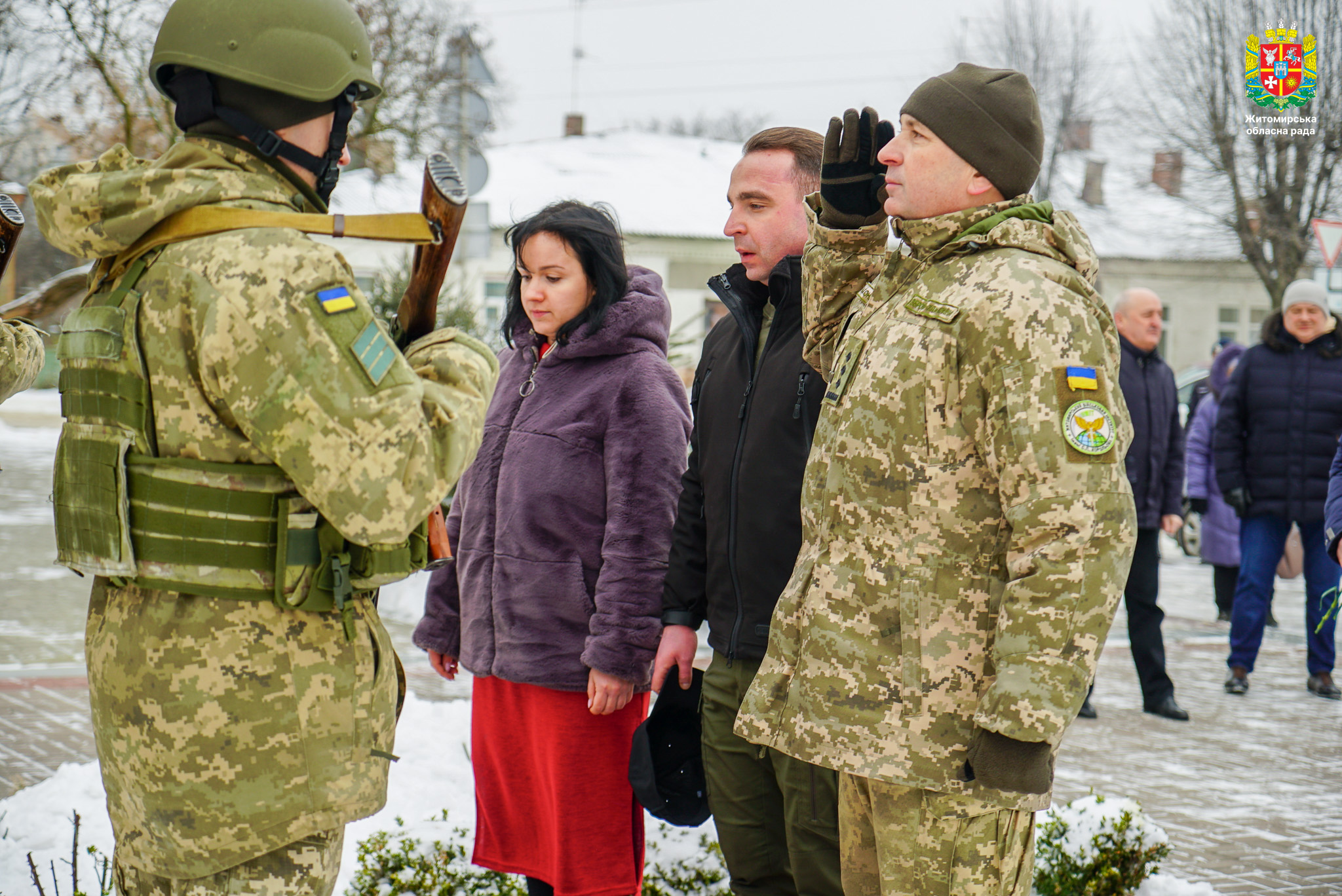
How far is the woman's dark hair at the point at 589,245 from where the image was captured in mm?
3365

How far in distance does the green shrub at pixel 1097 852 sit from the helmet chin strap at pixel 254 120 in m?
2.81

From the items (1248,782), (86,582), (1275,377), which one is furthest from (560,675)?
(86,582)

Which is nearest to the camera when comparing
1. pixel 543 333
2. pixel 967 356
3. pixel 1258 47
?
pixel 967 356

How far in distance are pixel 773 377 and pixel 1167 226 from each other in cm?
3355

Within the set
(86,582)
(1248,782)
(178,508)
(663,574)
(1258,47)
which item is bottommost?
(86,582)

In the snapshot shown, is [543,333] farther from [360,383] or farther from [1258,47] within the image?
[1258,47]

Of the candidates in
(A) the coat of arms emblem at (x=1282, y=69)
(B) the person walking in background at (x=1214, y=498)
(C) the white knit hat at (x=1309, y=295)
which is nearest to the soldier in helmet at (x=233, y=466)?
(C) the white knit hat at (x=1309, y=295)

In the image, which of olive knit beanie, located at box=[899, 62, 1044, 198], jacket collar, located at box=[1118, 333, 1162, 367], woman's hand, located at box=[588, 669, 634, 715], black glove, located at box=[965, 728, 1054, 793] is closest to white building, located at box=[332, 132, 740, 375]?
jacket collar, located at box=[1118, 333, 1162, 367]

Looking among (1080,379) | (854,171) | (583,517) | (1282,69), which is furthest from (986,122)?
(1282,69)

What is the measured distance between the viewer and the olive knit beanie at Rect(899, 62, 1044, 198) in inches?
94.1

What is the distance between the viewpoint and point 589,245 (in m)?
3.37

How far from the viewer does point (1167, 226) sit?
3328cm

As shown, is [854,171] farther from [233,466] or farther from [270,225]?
[233,466]

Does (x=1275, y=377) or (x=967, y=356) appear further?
(x=1275, y=377)
